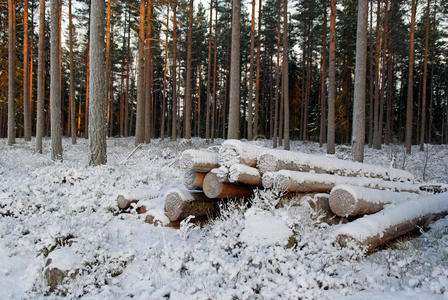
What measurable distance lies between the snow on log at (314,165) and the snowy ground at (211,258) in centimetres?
70

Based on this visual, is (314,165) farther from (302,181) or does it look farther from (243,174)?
(243,174)

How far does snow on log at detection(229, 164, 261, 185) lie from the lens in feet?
15.2

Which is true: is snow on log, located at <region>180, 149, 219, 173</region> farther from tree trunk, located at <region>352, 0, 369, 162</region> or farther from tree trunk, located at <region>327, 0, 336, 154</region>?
tree trunk, located at <region>327, 0, 336, 154</region>

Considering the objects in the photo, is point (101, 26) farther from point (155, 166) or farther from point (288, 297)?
point (288, 297)

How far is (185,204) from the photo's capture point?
496cm

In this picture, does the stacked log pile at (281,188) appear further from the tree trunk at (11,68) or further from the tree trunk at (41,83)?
the tree trunk at (11,68)

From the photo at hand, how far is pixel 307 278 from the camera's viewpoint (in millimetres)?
3113

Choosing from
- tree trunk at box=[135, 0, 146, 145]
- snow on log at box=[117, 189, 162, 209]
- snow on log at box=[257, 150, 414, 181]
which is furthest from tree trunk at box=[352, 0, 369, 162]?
tree trunk at box=[135, 0, 146, 145]

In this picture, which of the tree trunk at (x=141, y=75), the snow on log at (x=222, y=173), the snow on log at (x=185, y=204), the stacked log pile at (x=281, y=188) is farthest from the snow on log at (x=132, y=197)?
the tree trunk at (x=141, y=75)

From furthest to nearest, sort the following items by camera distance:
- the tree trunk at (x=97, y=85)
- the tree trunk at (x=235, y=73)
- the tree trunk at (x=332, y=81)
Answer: the tree trunk at (x=332, y=81) → the tree trunk at (x=235, y=73) → the tree trunk at (x=97, y=85)

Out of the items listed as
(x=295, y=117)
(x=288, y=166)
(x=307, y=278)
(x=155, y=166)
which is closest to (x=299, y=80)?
(x=295, y=117)

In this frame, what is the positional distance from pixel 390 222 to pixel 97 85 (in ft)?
28.1

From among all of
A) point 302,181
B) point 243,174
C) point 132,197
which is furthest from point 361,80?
point 132,197

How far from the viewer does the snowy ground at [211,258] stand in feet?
10.0
